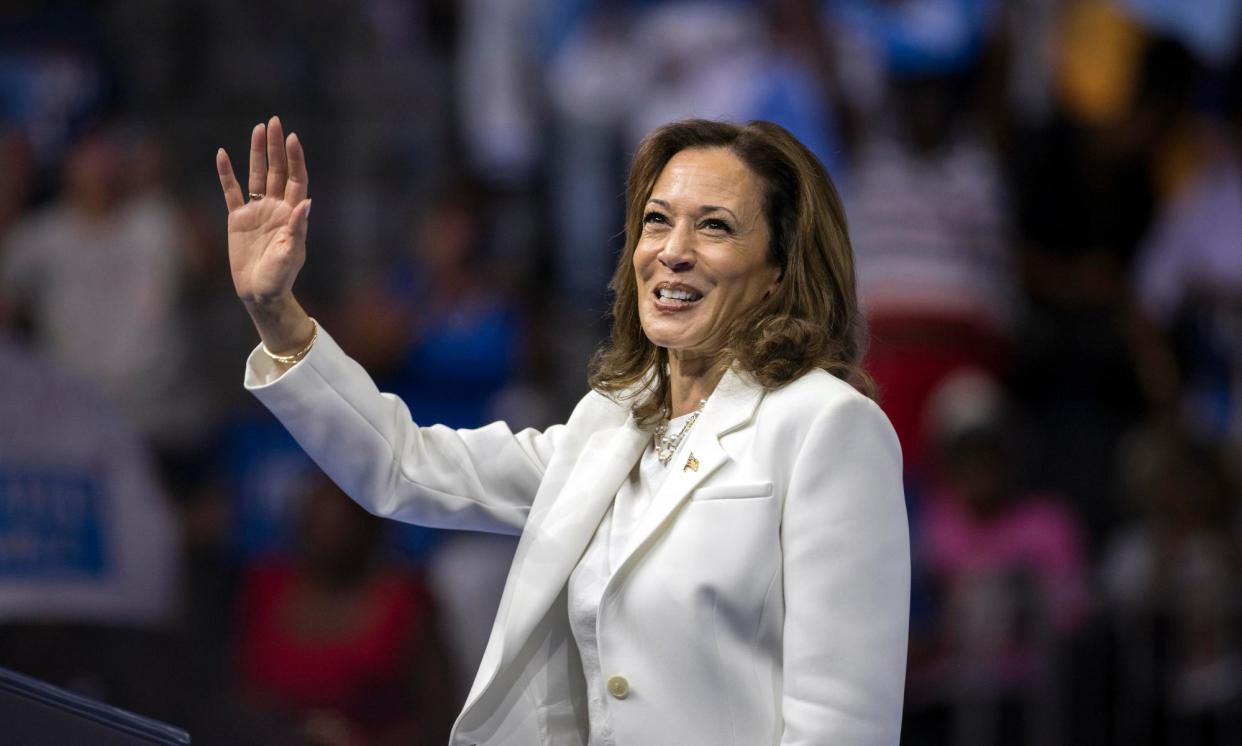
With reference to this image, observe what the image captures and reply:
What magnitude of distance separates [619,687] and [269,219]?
2.71 ft

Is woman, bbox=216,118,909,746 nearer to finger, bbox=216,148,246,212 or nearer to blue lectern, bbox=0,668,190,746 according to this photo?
finger, bbox=216,148,246,212

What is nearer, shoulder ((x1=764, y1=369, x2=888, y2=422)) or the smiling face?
shoulder ((x1=764, y1=369, x2=888, y2=422))

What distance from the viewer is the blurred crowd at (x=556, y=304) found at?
5.28 meters

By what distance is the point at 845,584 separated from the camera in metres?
2.25

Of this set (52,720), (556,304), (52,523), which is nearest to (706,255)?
(52,720)

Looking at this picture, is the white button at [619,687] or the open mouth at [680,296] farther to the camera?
the open mouth at [680,296]

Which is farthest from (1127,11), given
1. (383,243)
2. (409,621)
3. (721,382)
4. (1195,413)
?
(721,382)

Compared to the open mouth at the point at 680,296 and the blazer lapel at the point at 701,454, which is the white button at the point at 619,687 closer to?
the blazer lapel at the point at 701,454

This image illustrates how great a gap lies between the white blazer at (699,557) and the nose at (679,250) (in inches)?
7.0

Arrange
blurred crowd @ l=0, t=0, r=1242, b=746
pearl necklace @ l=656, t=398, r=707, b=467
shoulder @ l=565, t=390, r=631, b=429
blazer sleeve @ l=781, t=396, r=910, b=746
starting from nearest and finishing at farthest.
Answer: blazer sleeve @ l=781, t=396, r=910, b=746 < pearl necklace @ l=656, t=398, r=707, b=467 < shoulder @ l=565, t=390, r=631, b=429 < blurred crowd @ l=0, t=0, r=1242, b=746

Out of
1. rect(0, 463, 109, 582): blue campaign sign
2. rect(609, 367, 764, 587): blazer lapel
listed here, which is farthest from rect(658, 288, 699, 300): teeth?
rect(0, 463, 109, 582): blue campaign sign

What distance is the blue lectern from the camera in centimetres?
226

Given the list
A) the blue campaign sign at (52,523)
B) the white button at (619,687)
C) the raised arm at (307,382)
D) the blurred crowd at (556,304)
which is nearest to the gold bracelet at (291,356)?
the raised arm at (307,382)

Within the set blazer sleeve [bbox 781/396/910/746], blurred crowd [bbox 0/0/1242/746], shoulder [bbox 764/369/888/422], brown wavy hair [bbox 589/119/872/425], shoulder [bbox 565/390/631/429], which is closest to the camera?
blazer sleeve [bbox 781/396/910/746]
